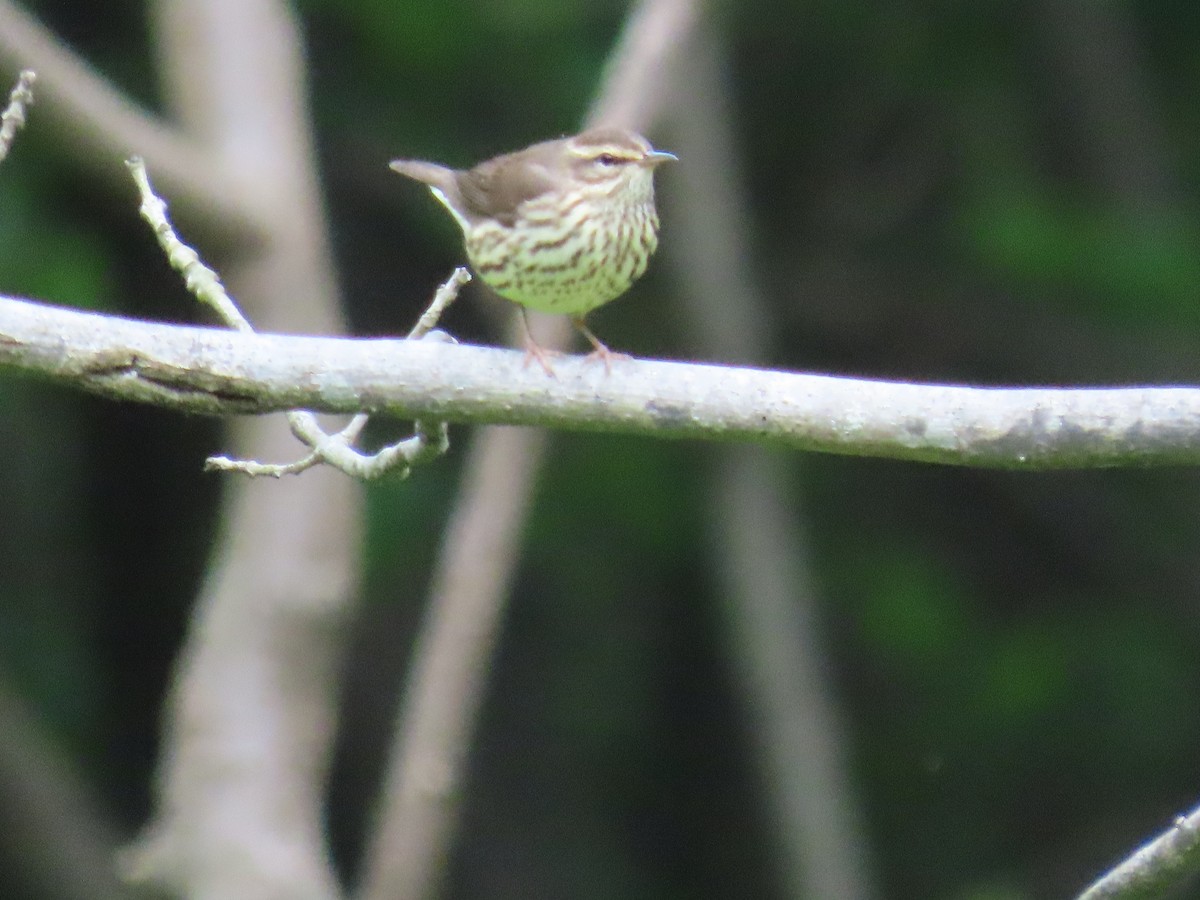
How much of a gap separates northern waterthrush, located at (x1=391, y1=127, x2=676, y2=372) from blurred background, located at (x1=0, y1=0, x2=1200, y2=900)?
2999mm

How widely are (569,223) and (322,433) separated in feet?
3.23

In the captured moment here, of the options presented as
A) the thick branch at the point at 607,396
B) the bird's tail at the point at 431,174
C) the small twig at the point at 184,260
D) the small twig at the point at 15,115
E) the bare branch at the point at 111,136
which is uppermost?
the bare branch at the point at 111,136

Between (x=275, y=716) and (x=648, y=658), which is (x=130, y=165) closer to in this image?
(x=275, y=716)

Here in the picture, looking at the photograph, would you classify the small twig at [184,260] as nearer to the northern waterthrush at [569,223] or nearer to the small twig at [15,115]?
the small twig at [15,115]

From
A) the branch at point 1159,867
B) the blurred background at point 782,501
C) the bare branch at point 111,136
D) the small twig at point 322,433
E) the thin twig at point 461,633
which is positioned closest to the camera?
the branch at point 1159,867

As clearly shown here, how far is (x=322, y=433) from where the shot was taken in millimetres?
3471

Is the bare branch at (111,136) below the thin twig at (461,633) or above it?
above

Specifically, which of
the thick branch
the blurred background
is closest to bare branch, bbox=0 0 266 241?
the blurred background

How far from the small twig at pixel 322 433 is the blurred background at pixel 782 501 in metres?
3.94

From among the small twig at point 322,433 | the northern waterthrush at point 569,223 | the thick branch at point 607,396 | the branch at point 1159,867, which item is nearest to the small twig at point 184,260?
the small twig at point 322,433

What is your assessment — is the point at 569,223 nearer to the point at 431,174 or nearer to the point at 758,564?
the point at 431,174

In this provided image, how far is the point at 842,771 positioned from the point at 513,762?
1.72 m

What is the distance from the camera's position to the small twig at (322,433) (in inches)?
125

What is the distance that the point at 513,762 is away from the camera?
872cm
